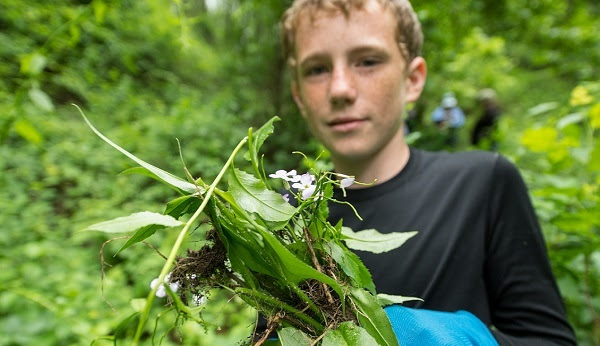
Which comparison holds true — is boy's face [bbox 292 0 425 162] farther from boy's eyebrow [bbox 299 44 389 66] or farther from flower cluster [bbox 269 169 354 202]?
flower cluster [bbox 269 169 354 202]

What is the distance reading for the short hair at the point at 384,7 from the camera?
0.93m

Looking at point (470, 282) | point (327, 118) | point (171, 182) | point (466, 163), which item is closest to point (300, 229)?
point (171, 182)

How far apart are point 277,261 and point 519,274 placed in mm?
710

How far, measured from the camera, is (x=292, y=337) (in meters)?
0.39

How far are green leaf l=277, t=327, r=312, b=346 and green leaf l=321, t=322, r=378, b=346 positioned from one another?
3 centimetres

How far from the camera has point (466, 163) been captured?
3.29ft

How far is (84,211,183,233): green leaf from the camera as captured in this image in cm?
29

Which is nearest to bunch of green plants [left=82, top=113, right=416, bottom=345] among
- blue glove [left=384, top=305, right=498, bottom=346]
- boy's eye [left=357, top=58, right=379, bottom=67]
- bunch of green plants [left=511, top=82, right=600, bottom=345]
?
blue glove [left=384, top=305, right=498, bottom=346]

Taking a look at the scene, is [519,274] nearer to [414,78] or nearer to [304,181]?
[414,78]

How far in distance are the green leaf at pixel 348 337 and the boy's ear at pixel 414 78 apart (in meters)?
0.79

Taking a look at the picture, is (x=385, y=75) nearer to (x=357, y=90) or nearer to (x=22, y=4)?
(x=357, y=90)

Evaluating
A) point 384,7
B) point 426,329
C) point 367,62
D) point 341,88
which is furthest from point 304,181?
point 384,7

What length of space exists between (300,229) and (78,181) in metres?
3.29

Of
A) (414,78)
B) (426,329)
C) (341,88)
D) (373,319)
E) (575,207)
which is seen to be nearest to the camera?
(373,319)
